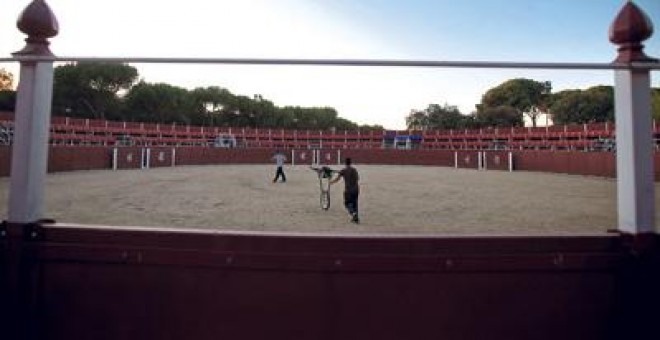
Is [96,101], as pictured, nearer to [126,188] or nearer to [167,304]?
[126,188]

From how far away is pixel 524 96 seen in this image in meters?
95.7

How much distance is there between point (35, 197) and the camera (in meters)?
2.04

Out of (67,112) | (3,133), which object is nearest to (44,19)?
(3,133)

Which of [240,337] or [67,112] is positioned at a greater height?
[67,112]

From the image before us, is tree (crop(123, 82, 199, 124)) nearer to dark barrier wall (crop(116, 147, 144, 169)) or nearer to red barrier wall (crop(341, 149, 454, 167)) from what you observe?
red barrier wall (crop(341, 149, 454, 167))

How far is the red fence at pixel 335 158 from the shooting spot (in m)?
27.3

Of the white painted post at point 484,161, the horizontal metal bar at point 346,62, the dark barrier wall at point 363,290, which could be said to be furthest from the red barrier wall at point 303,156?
the dark barrier wall at point 363,290

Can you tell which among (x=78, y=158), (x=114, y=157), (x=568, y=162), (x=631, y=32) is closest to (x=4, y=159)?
(x=78, y=158)

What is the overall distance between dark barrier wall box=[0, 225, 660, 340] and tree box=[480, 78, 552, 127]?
10189cm

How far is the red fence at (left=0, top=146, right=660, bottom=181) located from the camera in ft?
89.6

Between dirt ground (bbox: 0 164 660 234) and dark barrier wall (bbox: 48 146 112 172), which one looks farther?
dark barrier wall (bbox: 48 146 112 172)

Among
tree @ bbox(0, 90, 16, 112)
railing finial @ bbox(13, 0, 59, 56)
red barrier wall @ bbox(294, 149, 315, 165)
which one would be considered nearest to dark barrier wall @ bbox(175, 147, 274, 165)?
red barrier wall @ bbox(294, 149, 315, 165)

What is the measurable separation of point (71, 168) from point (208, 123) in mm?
67043

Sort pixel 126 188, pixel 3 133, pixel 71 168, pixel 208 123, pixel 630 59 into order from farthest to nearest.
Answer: pixel 208 123, pixel 71 168, pixel 3 133, pixel 126 188, pixel 630 59
